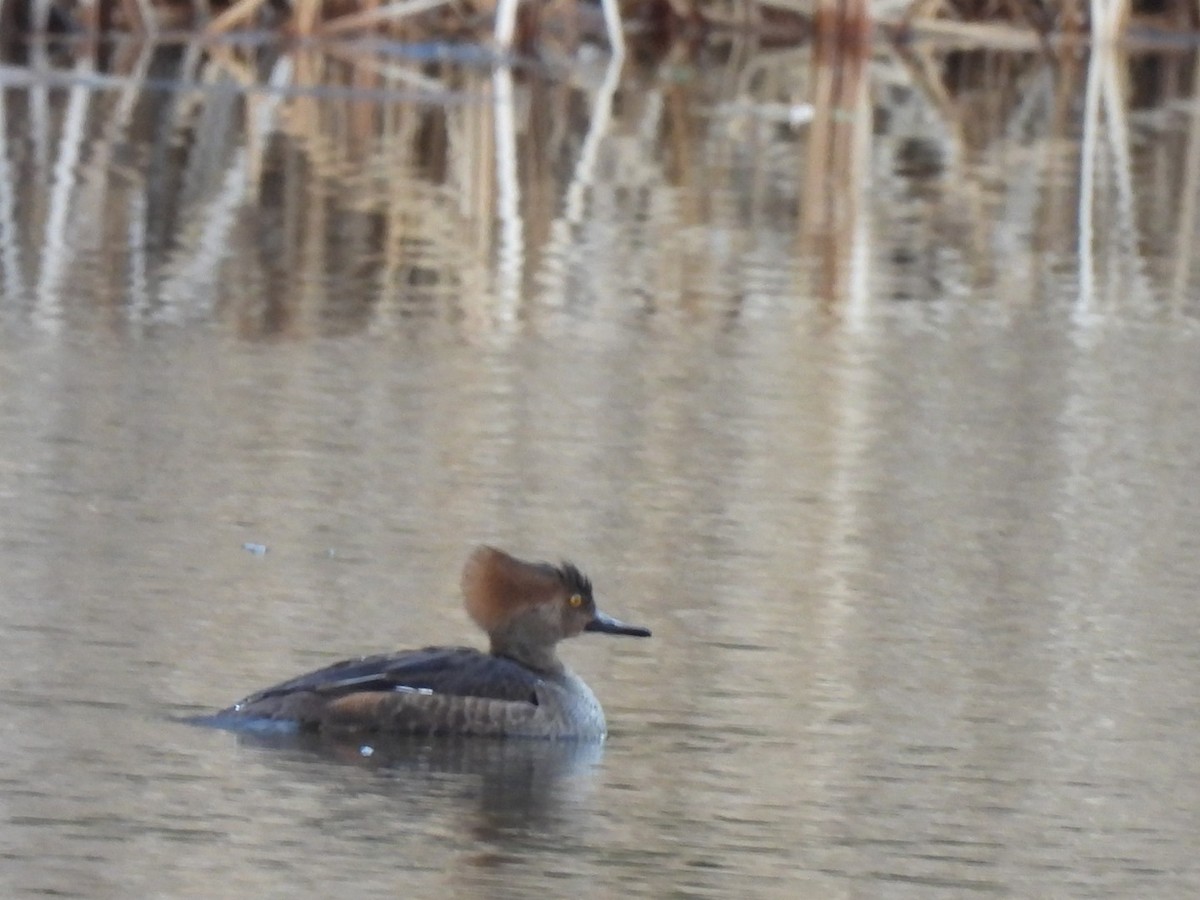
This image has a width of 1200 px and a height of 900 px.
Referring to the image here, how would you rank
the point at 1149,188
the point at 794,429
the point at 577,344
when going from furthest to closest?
1. the point at 1149,188
2. the point at 577,344
3. the point at 794,429

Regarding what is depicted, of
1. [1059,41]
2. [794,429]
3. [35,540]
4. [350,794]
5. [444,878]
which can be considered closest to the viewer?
[444,878]

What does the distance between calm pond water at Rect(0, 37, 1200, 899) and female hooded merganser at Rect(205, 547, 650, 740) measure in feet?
0.27

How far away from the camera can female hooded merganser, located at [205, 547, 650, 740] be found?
6.22 meters

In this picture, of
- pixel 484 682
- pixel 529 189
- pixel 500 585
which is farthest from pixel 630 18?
pixel 484 682

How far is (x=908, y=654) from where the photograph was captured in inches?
279

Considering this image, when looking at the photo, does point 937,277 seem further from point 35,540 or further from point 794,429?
point 35,540

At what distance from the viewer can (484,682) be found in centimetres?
640

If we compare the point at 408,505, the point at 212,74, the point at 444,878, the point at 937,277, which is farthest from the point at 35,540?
the point at 212,74

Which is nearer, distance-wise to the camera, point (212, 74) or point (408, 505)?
point (408, 505)

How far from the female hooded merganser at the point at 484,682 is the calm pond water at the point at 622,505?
0.08m

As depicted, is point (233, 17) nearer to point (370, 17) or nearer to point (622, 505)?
point (370, 17)

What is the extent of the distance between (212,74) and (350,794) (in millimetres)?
16572

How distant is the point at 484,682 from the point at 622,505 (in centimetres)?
217

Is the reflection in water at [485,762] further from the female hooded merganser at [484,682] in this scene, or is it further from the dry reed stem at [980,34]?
the dry reed stem at [980,34]
